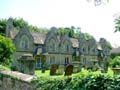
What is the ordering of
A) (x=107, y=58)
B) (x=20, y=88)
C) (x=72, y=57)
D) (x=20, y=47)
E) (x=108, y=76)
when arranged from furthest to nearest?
(x=107, y=58) → (x=72, y=57) → (x=20, y=47) → (x=20, y=88) → (x=108, y=76)

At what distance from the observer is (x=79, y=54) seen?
188 ft

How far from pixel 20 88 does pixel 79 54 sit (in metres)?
48.4

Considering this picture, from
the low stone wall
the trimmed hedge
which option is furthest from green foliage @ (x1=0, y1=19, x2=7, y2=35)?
the trimmed hedge

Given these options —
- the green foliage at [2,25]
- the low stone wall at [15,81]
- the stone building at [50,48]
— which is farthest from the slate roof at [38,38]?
the low stone wall at [15,81]

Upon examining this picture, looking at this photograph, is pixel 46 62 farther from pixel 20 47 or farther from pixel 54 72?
pixel 54 72

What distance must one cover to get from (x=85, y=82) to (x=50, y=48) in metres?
45.5

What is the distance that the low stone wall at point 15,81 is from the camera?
333 inches

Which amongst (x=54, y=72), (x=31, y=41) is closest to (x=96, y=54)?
(x=31, y=41)

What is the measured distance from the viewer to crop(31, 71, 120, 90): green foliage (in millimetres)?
5555

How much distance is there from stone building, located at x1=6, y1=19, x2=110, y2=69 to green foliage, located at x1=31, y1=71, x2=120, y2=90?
34823 millimetres

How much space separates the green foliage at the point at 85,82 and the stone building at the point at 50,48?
34.8m

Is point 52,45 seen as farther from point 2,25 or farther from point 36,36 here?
point 2,25

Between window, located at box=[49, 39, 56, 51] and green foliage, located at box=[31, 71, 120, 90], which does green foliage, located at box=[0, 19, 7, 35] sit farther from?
green foliage, located at box=[31, 71, 120, 90]

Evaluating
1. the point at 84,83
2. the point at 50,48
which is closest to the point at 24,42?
the point at 50,48
